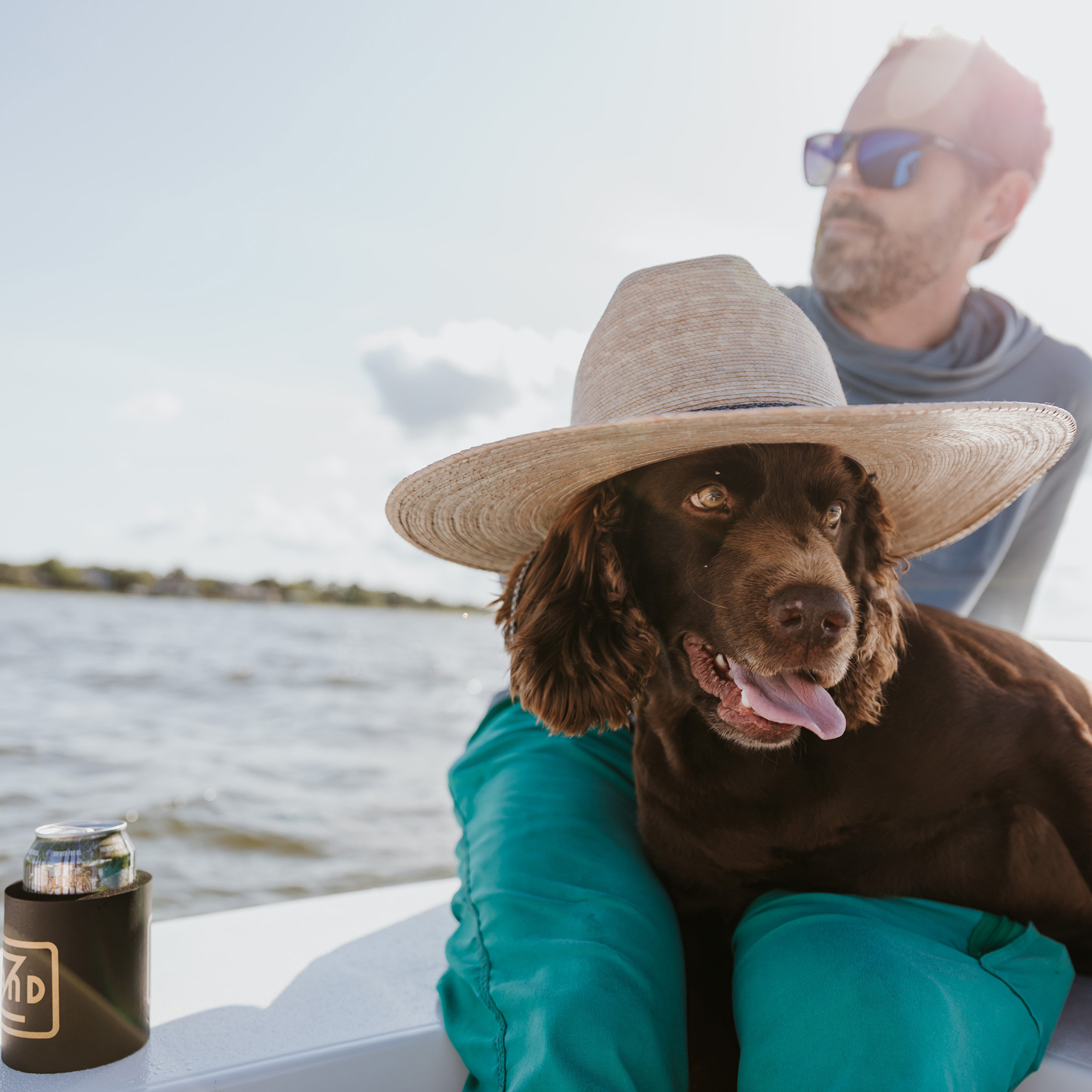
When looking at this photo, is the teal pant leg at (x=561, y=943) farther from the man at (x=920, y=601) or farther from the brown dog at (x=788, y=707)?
the brown dog at (x=788, y=707)

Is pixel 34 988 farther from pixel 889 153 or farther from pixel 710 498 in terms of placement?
pixel 889 153

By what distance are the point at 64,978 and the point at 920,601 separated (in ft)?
7.42

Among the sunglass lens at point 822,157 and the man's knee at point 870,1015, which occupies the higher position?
the sunglass lens at point 822,157

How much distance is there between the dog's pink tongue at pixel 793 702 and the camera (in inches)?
57.4

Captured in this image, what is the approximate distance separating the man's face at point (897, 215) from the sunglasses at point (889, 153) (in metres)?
0.02

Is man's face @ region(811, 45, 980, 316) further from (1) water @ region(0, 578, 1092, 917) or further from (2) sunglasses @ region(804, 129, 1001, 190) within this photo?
(1) water @ region(0, 578, 1092, 917)

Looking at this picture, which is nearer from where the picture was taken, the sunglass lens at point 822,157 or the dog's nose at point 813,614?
the dog's nose at point 813,614

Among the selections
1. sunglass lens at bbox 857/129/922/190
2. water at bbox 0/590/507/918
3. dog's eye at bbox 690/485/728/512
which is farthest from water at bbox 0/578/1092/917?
sunglass lens at bbox 857/129/922/190

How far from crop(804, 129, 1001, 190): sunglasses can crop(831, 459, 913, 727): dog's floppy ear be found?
137 centimetres

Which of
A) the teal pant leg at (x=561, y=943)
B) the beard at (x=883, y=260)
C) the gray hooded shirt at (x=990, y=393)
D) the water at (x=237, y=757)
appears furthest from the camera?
the water at (x=237, y=757)

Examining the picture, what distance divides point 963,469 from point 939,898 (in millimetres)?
848

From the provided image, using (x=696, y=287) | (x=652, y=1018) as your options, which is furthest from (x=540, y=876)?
(x=696, y=287)

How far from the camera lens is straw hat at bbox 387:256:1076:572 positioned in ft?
4.74

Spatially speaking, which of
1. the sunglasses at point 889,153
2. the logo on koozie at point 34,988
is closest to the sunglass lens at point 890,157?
the sunglasses at point 889,153
